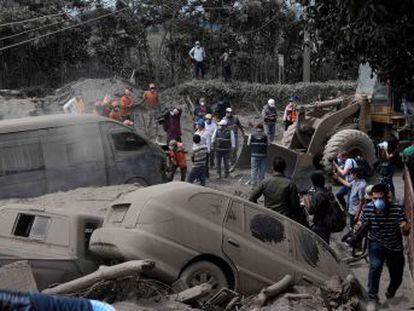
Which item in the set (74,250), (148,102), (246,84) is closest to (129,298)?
(74,250)

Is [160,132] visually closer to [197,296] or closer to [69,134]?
[69,134]

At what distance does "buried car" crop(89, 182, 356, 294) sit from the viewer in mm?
7996

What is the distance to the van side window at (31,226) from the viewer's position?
8.76 m

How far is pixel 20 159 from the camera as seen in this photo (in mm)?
13039

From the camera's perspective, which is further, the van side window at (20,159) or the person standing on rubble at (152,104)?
the person standing on rubble at (152,104)

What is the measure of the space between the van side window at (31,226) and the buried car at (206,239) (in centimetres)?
77

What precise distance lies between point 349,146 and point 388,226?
909 cm

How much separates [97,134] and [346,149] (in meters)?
6.69

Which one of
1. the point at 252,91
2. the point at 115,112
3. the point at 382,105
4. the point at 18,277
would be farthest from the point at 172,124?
the point at 18,277

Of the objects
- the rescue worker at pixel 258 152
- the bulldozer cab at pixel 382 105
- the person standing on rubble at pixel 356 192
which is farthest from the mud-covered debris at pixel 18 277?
the bulldozer cab at pixel 382 105

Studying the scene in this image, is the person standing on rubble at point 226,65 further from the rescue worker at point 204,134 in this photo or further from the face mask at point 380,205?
the face mask at point 380,205

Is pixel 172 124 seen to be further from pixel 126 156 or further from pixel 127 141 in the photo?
pixel 126 156

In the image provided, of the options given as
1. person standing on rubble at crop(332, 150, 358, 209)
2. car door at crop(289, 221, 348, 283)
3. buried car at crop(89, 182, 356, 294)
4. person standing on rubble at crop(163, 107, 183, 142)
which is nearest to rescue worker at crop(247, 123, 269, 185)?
person standing on rubble at crop(332, 150, 358, 209)

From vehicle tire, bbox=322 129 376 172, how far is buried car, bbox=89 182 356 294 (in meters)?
8.76
